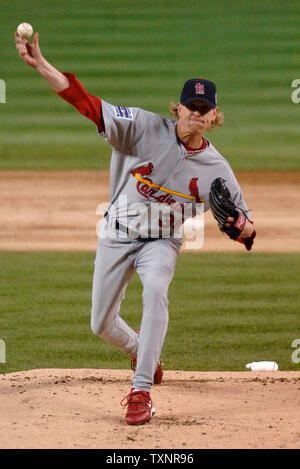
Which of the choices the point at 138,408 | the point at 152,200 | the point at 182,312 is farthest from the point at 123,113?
the point at 182,312

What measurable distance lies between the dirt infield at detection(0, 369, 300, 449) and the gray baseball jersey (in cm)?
101

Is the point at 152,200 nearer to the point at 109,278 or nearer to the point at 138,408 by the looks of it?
the point at 109,278

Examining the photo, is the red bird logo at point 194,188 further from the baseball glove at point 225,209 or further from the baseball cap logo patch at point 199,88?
the baseball cap logo patch at point 199,88

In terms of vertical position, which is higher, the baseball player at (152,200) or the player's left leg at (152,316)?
the baseball player at (152,200)

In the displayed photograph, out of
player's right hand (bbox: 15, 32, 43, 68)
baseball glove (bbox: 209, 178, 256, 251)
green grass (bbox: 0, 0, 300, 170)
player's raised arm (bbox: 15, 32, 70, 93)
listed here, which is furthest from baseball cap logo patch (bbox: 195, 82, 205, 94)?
green grass (bbox: 0, 0, 300, 170)

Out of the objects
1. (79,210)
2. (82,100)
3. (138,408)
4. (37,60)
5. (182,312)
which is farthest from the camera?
(79,210)

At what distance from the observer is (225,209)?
4500mm

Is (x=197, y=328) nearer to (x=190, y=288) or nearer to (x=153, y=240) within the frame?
(x=190, y=288)

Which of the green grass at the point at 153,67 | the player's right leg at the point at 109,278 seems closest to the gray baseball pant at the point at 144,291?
the player's right leg at the point at 109,278

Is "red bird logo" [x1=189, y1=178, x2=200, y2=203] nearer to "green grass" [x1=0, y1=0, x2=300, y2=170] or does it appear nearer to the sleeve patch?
the sleeve patch

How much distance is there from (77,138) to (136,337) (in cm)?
1153

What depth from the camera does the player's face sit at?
14.9 ft

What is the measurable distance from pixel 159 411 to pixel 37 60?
200 cm

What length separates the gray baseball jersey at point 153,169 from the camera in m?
4.56
